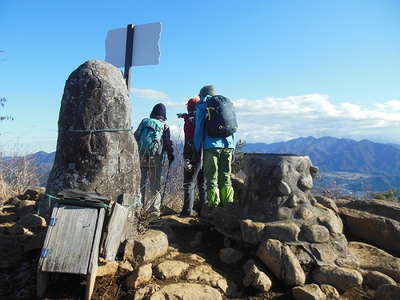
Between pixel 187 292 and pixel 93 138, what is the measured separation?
7.05 ft

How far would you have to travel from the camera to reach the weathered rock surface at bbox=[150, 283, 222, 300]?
3.58 meters

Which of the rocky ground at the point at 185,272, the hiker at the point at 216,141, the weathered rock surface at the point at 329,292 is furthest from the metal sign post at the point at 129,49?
the weathered rock surface at the point at 329,292

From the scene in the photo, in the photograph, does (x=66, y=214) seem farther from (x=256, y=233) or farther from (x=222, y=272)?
(x=256, y=233)

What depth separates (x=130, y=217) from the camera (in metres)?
4.58

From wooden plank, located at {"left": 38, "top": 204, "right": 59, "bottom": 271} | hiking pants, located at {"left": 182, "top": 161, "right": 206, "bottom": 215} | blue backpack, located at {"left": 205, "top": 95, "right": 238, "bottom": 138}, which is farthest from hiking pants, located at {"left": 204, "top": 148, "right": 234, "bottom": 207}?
wooden plank, located at {"left": 38, "top": 204, "right": 59, "bottom": 271}

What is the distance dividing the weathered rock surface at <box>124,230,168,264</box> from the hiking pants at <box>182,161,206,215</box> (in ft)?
5.60

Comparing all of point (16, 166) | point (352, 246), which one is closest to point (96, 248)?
point (352, 246)

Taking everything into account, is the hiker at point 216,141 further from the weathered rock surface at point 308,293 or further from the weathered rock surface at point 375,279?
the weathered rock surface at point 375,279

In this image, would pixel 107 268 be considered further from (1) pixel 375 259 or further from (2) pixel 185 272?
(1) pixel 375 259

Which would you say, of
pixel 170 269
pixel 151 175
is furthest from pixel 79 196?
pixel 151 175

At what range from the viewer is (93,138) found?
4.59 meters

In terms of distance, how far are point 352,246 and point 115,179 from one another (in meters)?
3.41

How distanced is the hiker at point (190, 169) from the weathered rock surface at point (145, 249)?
1719 mm

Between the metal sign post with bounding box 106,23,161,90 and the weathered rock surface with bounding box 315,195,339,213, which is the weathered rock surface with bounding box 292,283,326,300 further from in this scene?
the metal sign post with bounding box 106,23,161,90
